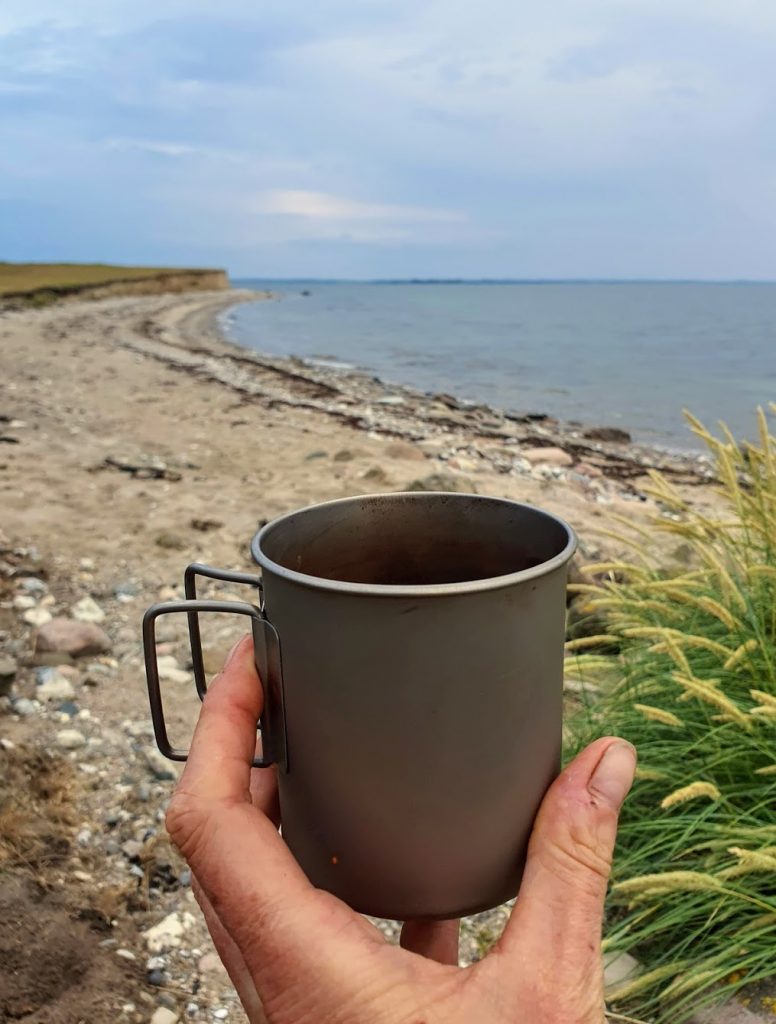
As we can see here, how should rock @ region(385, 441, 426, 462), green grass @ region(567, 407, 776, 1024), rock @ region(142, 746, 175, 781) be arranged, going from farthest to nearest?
1. rock @ region(385, 441, 426, 462)
2. rock @ region(142, 746, 175, 781)
3. green grass @ region(567, 407, 776, 1024)

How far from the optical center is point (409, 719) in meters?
1.13

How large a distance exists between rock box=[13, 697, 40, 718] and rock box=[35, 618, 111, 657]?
400 millimetres

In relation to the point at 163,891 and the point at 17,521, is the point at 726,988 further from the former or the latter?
the point at 17,521

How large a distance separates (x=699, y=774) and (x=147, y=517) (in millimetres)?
4393

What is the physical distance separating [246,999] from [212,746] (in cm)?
46

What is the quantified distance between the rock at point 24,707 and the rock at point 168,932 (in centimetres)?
127

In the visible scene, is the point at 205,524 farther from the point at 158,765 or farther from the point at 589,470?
the point at 589,470

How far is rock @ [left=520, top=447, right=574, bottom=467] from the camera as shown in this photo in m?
9.76

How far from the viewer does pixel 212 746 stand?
1346 mm

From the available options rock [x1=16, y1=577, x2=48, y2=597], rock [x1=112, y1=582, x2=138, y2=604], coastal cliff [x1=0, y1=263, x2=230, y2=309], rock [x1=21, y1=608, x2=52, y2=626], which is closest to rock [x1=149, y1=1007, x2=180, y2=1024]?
rock [x1=21, y1=608, x2=52, y2=626]

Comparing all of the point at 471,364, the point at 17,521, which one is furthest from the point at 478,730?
the point at 471,364

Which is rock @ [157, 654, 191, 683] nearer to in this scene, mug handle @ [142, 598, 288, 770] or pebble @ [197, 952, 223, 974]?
pebble @ [197, 952, 223, 974]

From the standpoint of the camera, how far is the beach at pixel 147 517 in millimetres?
2373

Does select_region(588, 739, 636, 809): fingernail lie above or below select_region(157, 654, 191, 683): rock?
above
